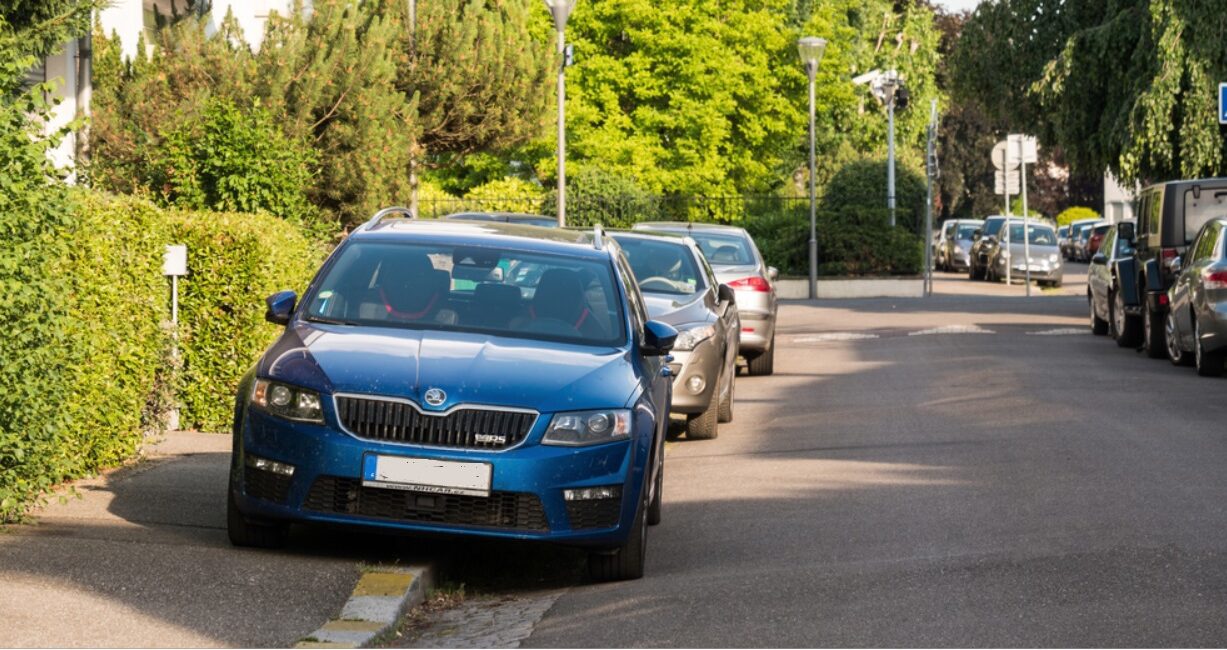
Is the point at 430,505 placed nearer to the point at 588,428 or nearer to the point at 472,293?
the point at 588,428

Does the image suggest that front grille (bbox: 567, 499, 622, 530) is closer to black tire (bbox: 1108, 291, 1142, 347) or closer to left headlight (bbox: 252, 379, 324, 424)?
left headlight (bbox: 252, 379, 324, 424)

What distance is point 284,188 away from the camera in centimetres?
1827

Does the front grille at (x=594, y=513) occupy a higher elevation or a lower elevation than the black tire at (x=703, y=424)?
higher

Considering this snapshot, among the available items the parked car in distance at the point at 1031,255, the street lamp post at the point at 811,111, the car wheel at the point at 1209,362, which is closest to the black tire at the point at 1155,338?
the car wheel at the point at 1209,362

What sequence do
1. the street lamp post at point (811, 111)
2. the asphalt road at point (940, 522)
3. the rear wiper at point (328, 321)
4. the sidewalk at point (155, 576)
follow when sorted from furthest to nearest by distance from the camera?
the street lamp post at point (811, 111)
the rear wiper at point (328, 321)
the asphalt road at point (940, 522)
the sidewalk at point (155, 576)

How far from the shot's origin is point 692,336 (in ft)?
47.6

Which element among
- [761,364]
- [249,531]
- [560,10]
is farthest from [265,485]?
[560,10]

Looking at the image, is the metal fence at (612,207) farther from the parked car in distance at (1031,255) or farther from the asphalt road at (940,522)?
the asphalt road at (940,522)

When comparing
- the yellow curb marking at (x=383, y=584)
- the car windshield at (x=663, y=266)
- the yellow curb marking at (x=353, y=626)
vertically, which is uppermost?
the car windshield at (x=663, y=266)

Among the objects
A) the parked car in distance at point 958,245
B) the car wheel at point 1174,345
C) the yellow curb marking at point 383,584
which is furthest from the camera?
the parked car in distance at point 958,245

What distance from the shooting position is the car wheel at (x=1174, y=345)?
21688 millimetres

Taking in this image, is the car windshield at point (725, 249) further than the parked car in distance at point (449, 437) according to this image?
Yes

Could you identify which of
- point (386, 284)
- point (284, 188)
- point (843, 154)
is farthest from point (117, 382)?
point (843, 154)

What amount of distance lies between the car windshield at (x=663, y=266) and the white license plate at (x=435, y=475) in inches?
302
